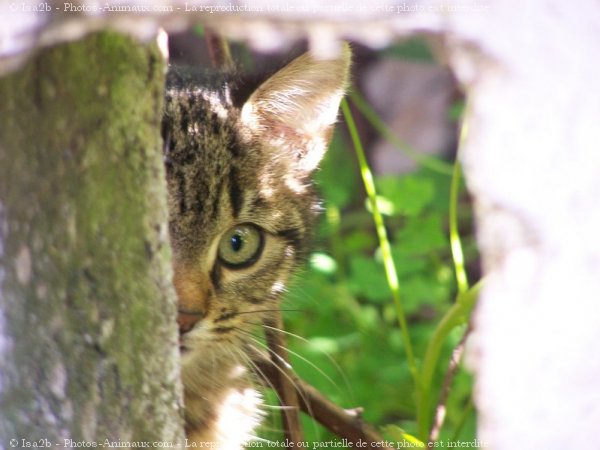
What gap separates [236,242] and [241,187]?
105mm

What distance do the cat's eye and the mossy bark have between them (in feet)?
1.78

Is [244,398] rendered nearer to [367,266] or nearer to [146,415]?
[146,415]

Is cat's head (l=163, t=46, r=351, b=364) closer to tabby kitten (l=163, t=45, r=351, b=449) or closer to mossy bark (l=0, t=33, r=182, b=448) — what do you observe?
tabby kitten (l=163, t=45, r=351, b=449)

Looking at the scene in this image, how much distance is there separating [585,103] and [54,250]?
1.95 ft

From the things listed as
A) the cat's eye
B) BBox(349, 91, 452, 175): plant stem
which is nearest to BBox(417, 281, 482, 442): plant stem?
the cat's eye

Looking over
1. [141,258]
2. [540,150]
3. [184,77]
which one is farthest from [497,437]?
[184,77]

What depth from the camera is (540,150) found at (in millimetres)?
990

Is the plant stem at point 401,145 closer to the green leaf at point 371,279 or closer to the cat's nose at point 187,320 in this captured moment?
the green leaf at point 371,279

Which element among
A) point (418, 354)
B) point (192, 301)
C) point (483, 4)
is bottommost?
point (418, 354)

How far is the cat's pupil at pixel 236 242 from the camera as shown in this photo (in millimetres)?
1607

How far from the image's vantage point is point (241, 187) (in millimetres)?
1572

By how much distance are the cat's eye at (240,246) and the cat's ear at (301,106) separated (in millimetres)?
174

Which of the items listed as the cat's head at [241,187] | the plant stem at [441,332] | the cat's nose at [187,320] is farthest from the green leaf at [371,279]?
the cat's nose at [187,320]

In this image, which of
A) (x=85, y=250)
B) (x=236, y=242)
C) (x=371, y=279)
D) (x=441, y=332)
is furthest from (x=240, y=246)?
(x=371, y=279)
